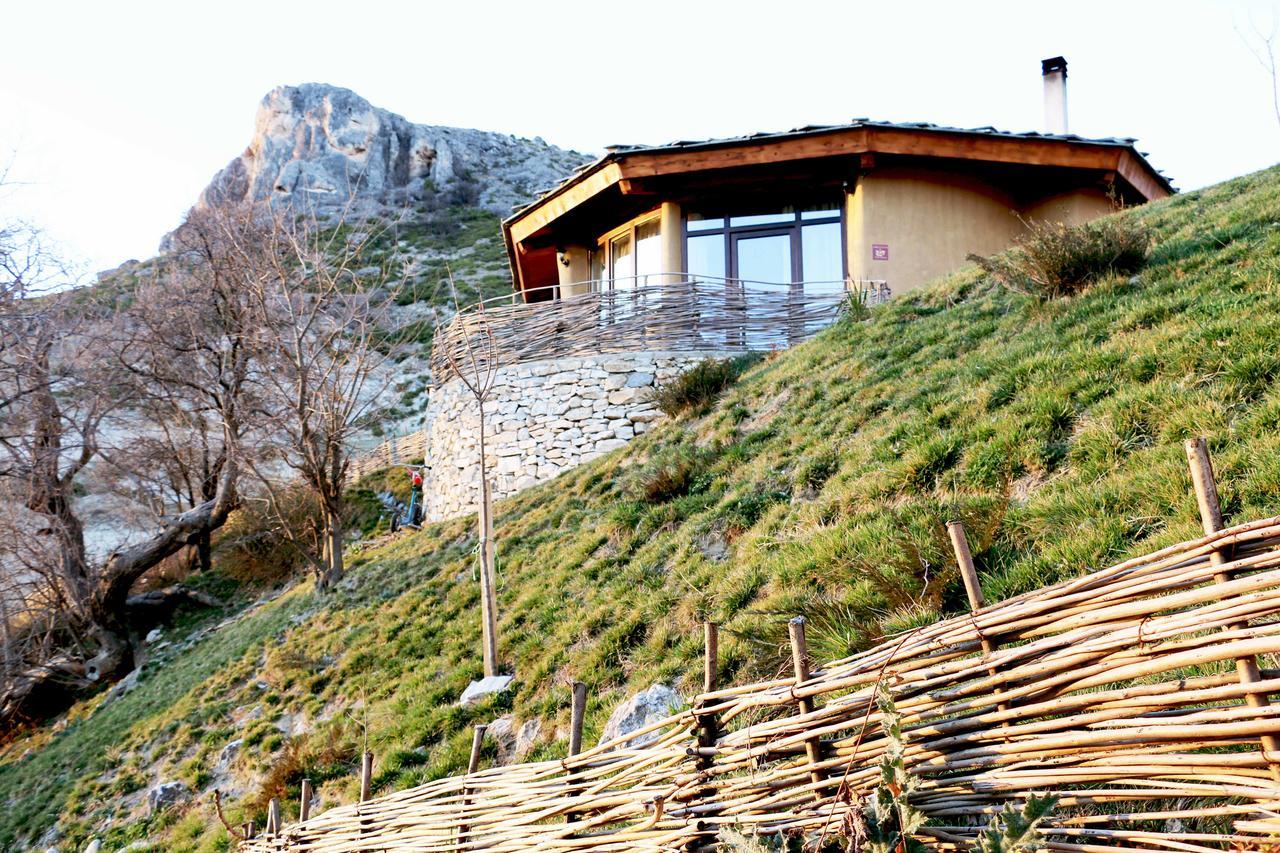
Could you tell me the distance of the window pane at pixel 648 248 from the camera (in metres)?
16.6

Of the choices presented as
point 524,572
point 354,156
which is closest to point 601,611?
point 524,572

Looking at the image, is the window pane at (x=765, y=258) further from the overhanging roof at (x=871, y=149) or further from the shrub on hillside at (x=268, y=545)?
the shrub on hillside at (x=268, y=545)

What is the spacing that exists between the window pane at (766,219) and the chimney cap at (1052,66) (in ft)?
19.4

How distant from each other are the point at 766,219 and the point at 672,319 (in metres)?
2.90

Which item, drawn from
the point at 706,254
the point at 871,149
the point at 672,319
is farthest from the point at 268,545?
the point at 871,149

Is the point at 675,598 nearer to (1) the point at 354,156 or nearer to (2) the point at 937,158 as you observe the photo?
(2) the point at 937,158

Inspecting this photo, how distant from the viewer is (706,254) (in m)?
16.3

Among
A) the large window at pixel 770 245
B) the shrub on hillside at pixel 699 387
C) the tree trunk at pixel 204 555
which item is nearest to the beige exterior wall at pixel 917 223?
the large window at pixel 770 245

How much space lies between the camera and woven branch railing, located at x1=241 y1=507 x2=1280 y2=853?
2.04 m

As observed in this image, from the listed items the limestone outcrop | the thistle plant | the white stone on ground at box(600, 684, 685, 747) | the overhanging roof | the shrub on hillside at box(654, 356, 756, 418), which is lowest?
the white stone on ground at box(600, 684, 685, 747)

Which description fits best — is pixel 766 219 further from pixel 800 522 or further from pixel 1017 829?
pixel 1017 829

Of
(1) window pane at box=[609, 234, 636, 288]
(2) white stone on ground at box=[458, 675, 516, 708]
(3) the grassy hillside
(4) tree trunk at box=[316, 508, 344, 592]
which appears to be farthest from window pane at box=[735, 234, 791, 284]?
(2) white stone on ground at box=[458, 675, 516, 708]

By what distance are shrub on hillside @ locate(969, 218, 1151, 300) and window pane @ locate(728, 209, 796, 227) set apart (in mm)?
7889

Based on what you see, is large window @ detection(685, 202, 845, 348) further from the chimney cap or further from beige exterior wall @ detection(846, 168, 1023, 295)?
the chimney cap
